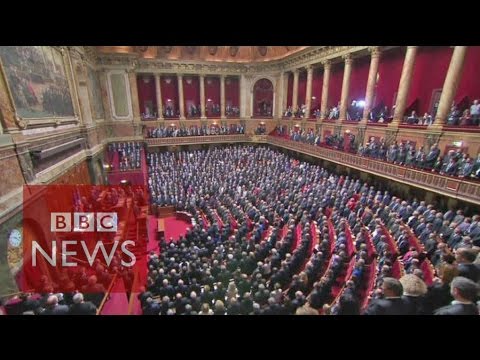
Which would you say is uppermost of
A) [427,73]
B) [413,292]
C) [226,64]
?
[226,64]

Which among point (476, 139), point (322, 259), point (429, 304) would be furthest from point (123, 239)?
point (476, 139)

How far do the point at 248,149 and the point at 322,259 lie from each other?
1518 cm

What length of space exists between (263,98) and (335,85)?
8125mm

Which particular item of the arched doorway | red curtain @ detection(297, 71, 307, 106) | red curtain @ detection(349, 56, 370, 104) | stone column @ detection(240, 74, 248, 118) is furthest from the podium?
the arched doorway

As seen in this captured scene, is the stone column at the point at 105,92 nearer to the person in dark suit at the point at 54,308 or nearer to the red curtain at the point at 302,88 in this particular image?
the red curtain at the point at 302,88

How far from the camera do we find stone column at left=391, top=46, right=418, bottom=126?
1241 cm

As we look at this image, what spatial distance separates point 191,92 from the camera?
2656cm

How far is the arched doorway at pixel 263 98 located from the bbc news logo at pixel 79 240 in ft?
60.5

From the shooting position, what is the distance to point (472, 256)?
3.78 m

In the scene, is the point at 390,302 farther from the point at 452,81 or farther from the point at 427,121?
the point at 427,121

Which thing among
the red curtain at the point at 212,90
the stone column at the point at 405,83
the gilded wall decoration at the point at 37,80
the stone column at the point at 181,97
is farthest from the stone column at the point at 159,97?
the stone column at the point at 405,83

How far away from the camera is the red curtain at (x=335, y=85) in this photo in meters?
19.9

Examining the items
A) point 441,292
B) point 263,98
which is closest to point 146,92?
point 263,98
